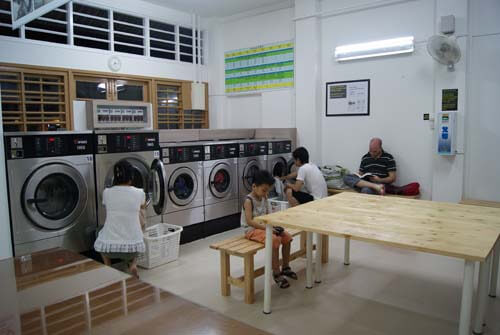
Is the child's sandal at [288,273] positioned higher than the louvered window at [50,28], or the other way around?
the louvered window at [50,28]

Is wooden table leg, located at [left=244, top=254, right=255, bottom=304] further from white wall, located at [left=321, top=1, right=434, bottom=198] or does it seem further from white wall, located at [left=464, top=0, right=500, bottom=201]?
white wall, located at [left=464, top=0, right=500, bottom=201]

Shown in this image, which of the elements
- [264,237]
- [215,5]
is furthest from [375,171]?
[215,5]

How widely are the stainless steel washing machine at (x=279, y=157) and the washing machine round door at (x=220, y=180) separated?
0.88m

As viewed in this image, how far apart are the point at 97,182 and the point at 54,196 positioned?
0.41m

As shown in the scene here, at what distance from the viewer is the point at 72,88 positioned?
5910 millimetres

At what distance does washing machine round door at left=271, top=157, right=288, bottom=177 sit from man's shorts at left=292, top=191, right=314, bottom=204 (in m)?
1.12

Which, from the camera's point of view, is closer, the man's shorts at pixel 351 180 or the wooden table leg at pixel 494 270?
the wooden table leg at pixel 494 270

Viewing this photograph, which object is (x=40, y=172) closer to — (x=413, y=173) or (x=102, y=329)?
(x=102, y=329)

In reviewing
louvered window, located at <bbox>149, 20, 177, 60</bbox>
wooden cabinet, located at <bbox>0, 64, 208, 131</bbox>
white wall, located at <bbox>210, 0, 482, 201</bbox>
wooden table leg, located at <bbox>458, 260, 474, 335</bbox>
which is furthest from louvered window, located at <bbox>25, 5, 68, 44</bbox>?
wooden table leg, located at <bbox>458, 260, 474, 335</bbox>

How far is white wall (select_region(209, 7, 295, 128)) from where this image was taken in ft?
23.0

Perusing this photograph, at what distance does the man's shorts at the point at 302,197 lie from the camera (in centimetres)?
505

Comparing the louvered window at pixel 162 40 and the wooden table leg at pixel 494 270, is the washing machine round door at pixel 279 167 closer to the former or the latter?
the louvered window at pixel 162 40

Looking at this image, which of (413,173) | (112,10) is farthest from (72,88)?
(413,173)

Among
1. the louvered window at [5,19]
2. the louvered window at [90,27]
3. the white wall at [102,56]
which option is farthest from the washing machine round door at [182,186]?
the louvered window at [5,19]
